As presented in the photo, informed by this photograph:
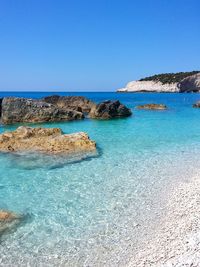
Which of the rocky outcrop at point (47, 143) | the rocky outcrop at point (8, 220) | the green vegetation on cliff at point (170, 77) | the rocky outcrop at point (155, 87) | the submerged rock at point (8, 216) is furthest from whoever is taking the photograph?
the green vegetation on cliff at point (170, 77)

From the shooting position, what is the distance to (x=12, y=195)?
12039 mm

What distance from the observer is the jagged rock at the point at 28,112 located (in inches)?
1364

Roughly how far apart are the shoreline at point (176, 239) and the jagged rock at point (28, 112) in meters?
24.4

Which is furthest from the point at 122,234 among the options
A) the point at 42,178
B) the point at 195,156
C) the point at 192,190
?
the point at 195,156

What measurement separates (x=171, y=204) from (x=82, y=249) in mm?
3864

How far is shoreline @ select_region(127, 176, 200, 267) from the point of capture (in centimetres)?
734

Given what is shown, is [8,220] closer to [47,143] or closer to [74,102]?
[47,143]

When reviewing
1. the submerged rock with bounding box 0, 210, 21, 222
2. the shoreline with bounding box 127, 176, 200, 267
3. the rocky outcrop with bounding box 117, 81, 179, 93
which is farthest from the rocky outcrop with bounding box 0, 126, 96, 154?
the rocky outcrop with bounding box 117, 81, 179, 93

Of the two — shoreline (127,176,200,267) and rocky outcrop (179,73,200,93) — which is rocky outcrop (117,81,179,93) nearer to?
rocky outcrop (179,73,200,93)

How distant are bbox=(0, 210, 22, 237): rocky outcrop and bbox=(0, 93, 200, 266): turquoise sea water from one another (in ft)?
0.81

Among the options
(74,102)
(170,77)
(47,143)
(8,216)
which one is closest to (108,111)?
(74,102)

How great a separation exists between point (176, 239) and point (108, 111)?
97.0 ft

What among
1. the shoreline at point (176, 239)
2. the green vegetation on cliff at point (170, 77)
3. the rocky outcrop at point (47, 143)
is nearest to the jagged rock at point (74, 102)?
the rocky outcrop at point (47, 143)

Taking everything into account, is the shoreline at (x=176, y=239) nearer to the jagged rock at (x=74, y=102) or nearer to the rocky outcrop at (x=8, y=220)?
the rocky outcrop at (x=8, y=220)
